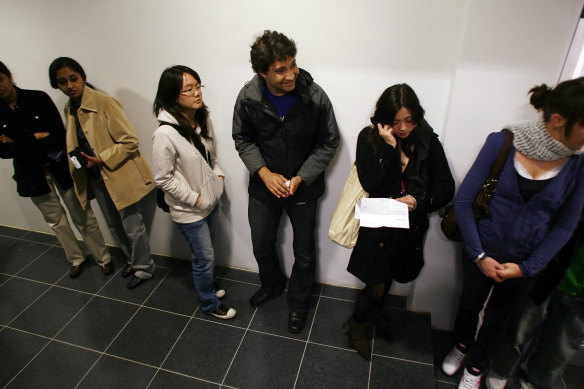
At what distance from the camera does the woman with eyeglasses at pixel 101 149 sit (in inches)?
80.8

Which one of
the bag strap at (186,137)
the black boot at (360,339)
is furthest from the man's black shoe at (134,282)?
the black boot at (360,339)

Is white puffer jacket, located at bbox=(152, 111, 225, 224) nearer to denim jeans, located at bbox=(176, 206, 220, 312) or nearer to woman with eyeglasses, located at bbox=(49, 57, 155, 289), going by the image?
denim jeans, located at bbox=(176, 206, 220, 312)

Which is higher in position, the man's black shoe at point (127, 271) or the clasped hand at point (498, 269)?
the clasped hand at point (498, 269)

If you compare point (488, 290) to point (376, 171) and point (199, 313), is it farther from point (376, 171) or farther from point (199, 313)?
point (199, 313)

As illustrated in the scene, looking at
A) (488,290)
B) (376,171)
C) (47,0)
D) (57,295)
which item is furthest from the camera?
(57,295)

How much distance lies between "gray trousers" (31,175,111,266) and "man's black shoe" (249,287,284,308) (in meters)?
1.37

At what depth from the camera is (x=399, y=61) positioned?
169cm

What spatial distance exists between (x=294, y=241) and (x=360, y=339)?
73cm

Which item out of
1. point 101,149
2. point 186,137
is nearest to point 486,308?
point 186,137

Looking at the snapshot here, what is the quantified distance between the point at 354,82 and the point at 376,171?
59cm

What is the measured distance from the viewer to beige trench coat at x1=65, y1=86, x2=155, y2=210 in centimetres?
210

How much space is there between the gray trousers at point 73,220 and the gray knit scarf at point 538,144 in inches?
115

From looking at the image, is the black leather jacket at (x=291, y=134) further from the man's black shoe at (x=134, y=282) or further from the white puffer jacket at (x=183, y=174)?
the man's black shoe at (x=134, y=282)

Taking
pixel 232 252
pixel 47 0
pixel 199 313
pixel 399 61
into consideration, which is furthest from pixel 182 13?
pixel 199 313
